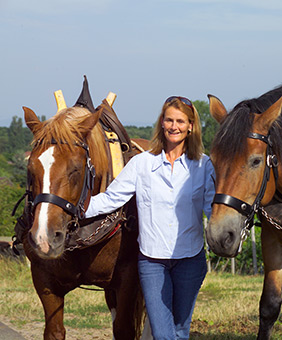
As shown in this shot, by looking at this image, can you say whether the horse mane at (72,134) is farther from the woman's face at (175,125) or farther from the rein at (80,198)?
the woman's face at (175,125)

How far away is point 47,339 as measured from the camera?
4047mm

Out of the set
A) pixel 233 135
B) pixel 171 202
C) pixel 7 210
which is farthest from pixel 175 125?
pixel 7 210

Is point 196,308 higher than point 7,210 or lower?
higher

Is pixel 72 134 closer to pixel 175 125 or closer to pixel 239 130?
pixel 175 125

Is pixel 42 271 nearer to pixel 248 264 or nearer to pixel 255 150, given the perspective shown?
pixel 255 150

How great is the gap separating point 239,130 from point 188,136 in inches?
14.5

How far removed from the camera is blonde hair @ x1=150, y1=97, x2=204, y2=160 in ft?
11.8

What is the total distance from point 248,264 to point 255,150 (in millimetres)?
10357

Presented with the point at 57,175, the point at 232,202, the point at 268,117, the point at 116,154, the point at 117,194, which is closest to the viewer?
the point at 232,202

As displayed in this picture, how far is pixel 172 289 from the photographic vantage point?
3.54 m

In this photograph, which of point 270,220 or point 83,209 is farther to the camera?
point 270,220

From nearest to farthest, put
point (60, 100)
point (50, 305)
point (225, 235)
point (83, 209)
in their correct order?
point (225, 235) → point (83, 209) → point (50, 305) → point (60, 100)

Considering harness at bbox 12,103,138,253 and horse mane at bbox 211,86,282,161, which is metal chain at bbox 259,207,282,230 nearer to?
horse mane at bbox 211,86,282,161

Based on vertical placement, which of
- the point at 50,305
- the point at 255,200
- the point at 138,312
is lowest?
the point at 138,312
